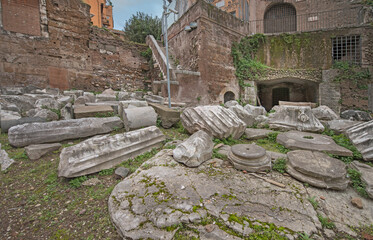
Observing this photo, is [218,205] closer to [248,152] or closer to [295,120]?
[248,152]

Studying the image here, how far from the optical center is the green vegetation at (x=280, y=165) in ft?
7.86

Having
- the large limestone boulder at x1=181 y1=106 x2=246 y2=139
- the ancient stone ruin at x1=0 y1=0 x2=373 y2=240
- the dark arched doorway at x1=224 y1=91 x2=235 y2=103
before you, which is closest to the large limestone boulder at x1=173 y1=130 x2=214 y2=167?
the ancient stone ruin at x1=0 y1=0 x2=373 y2=240

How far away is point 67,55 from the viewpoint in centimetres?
778

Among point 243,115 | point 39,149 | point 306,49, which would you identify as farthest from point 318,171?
point 306,49

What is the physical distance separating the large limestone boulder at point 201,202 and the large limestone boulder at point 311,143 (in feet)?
3.70

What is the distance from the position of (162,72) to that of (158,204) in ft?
25.9

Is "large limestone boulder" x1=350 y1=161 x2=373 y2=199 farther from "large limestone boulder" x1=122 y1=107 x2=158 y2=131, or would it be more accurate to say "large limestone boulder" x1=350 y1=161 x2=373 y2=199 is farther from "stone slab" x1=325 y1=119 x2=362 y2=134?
"large limestone boulder" x1=122 y1=107 x2=158 y2=131

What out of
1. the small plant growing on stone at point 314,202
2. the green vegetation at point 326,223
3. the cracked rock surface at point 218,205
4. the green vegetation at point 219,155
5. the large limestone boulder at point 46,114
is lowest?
the green vegetation at point 326,223

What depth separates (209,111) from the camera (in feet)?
12.1

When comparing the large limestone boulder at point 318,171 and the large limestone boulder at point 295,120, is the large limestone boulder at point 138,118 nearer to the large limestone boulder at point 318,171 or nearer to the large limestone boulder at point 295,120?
the large limestone boulder at point 318,171

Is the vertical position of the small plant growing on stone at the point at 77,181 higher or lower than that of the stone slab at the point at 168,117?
lower

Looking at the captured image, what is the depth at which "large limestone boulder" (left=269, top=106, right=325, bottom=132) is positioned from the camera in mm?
4137

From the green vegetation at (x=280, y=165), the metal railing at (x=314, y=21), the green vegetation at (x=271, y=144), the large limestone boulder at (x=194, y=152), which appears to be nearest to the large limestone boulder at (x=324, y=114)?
the green vegetation at (x=271, y=144)

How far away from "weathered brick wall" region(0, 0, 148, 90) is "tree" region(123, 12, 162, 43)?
473 centimetres
